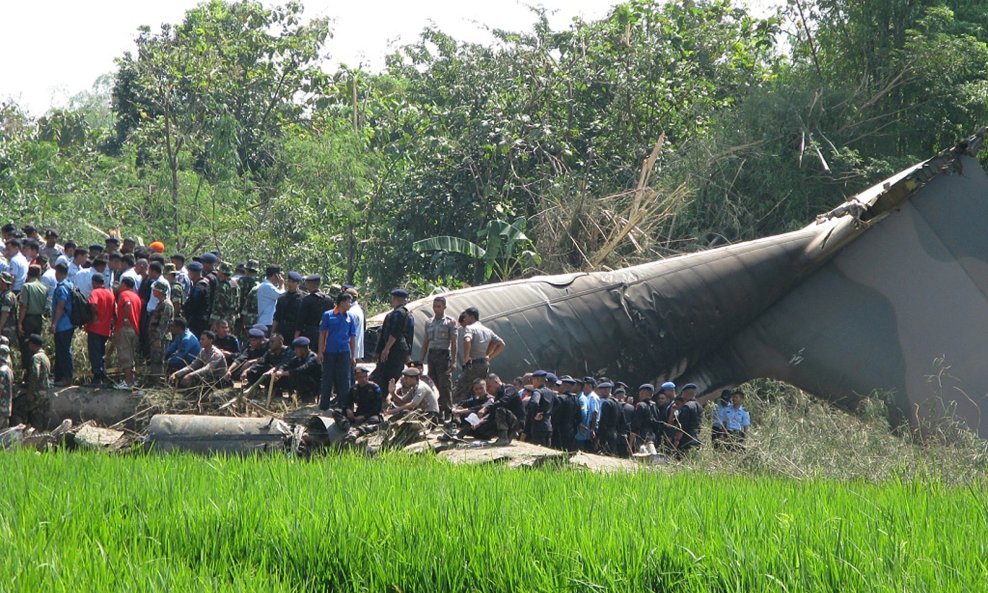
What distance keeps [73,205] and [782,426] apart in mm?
17409

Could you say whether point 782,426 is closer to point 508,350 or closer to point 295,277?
point 508,350

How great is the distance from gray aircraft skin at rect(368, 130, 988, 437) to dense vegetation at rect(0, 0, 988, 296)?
8.91 ft

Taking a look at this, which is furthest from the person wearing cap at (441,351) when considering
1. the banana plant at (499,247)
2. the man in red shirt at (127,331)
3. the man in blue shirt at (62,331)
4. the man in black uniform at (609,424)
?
the banana plant at (499,247)

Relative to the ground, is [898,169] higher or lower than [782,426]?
higher

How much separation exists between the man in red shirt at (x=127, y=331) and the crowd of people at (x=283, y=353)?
15 mm

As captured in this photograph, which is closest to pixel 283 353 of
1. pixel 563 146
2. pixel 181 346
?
pixel 181 346

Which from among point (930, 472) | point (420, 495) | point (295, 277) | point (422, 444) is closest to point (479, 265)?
point (295, 277)

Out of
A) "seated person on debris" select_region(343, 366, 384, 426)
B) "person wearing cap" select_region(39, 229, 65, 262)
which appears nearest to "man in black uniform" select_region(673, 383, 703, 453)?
"seated person on debris" select_region(343, 366, 384, 426)

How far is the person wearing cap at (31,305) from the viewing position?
13.3 metres

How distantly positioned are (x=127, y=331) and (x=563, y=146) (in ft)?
38.6

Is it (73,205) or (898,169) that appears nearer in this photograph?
(898,169)

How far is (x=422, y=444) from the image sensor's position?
1204 centimetres

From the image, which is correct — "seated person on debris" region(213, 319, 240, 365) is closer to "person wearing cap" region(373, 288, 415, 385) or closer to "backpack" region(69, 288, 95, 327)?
"backpack" region(69, 288, 95, 327)

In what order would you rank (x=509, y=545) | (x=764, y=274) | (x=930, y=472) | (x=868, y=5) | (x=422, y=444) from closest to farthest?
1. (x=509, y=545)
2. (x=930, y=472)
3. (x=422, y=444)
4. (x=764, y=274)
5. (x=868, y=5)
